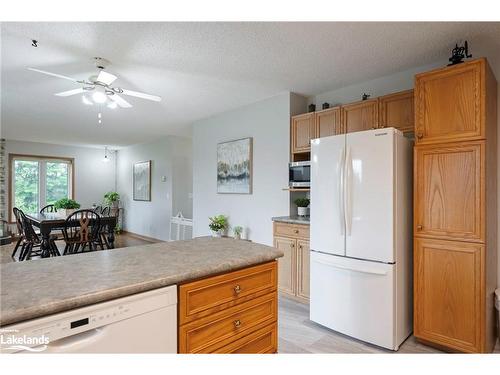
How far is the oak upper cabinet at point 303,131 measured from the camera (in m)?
3.43

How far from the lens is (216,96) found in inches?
149

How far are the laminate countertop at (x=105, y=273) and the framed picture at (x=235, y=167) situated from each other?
8.25 ft

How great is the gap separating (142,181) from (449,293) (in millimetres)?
7080

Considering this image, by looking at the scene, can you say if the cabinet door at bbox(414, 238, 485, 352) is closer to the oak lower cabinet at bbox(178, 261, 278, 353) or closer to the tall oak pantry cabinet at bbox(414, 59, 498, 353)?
A: the tall oak pantry cabinet at bbox(414, 59, 498, 353)

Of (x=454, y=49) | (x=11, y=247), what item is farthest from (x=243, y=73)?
(x=11, y=247)

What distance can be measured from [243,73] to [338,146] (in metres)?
1.29

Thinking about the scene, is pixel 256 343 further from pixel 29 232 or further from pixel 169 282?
pixel 29 232

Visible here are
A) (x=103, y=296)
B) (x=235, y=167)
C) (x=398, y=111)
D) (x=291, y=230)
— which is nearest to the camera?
(x=103, y=296)

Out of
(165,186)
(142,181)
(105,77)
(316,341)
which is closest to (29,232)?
(165,186)

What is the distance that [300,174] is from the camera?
133 inches

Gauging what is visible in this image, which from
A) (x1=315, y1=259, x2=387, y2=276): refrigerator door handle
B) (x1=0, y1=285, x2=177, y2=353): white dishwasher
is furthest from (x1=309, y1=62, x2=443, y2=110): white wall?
(x1=0, y1=285, x2=177, y2=353): white dishwasher

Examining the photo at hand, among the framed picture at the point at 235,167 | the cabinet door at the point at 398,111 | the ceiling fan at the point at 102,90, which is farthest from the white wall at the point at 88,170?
the cabinet door at the point at 398,111

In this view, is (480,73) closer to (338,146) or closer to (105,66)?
(338,146)

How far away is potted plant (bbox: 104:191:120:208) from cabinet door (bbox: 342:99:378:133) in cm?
736
